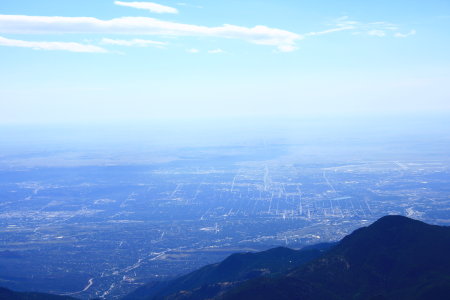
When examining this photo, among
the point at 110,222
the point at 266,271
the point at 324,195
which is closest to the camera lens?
the point at 266,271

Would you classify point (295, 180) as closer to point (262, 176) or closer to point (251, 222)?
point (262, 176)

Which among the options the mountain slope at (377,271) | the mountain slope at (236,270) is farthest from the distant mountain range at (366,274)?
the mountain slope at (236,270)

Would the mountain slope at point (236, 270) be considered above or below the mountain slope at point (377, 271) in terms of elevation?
below

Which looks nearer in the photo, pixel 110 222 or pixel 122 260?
pixel 122 260

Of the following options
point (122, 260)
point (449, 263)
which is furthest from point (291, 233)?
point (449, 263)

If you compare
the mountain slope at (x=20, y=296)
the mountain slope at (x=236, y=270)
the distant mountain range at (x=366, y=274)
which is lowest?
the mountain slope at (x=236, y=270)

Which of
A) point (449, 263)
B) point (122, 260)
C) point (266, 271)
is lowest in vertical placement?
point (122, 260)

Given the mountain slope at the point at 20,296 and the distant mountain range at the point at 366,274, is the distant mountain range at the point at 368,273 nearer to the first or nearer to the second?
the distant mountain range at the point at 366,274

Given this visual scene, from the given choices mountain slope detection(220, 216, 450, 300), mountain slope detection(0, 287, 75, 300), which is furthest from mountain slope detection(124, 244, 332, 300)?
mountain slope detection(0, 287, 75, 300)
